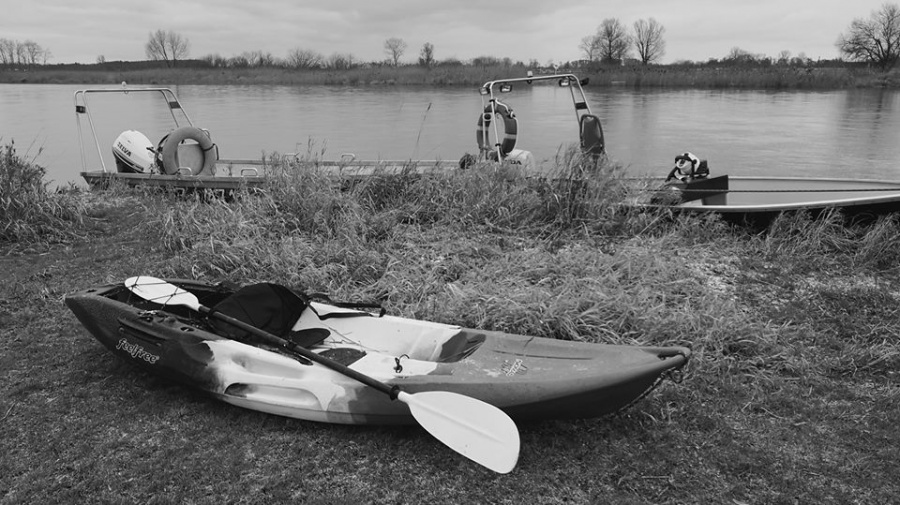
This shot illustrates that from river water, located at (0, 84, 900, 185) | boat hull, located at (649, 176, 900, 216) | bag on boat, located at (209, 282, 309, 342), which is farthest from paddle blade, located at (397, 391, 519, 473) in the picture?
river water, located at (0, 84, 900, 185)

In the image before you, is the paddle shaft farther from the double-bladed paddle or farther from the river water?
the river water

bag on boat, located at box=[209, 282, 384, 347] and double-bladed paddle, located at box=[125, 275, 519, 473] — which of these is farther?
bag on boat, located at box=[209, 282, 384, 347]

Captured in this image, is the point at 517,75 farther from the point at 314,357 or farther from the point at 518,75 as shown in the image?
the point at 314,357

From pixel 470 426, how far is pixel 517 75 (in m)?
25.9

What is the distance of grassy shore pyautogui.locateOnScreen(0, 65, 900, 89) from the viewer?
97.8 feet

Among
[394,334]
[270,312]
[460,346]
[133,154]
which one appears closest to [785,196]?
[460,346]

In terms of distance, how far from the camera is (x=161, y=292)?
3.31 meters

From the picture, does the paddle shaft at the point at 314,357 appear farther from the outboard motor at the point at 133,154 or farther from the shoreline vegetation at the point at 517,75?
the shoreline vegetation at the point at 517,75

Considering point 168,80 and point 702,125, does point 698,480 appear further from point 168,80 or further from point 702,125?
point 168,80

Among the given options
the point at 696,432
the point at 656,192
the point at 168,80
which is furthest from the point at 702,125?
the point at 168,80

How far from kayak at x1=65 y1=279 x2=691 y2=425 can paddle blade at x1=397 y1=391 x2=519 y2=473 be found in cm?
9

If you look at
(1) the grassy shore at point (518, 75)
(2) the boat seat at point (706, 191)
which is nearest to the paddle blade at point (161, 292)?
(2) the boat seat at point (706, 191)

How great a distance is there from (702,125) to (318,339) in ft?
53.2

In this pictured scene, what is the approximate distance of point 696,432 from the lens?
262 cm
